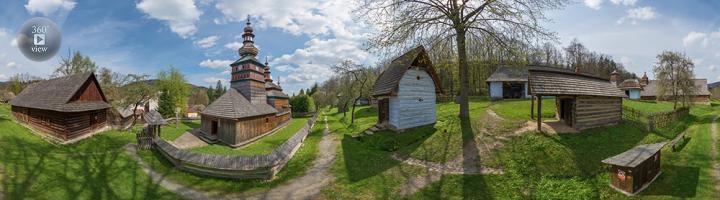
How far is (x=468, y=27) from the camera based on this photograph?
611 inches

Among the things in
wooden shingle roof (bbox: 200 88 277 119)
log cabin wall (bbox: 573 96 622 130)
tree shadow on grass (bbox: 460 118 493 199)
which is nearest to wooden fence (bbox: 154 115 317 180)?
tree shadow on grass (bbox: 460 118 493 199)

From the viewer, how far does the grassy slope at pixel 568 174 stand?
972cm

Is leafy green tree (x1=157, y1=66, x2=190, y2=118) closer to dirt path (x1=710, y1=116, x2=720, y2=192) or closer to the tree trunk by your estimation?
the tree trunk

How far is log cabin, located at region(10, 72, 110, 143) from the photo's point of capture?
1755cm

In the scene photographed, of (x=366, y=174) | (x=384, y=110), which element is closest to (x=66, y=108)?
(x=366, y=174)

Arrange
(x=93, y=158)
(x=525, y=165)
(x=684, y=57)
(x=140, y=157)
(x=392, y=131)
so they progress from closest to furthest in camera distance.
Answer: (x=525, y=165), (x=93, y=158), (x=140, y=157), (x=392, y=131), (x=684, y=57)

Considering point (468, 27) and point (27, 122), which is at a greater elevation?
point (468, 27)

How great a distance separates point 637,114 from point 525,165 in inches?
602

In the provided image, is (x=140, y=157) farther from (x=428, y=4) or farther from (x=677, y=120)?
(x=677, y=120)

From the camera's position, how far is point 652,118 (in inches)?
720

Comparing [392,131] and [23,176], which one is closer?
[23,176]

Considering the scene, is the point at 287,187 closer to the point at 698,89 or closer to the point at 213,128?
the point at 213,128

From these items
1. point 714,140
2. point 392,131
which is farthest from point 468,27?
point 714,140

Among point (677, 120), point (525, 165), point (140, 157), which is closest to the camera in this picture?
point (525, 165)
